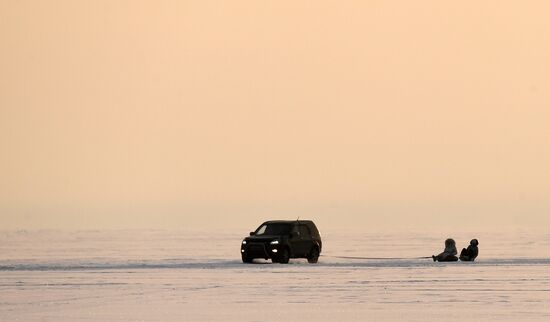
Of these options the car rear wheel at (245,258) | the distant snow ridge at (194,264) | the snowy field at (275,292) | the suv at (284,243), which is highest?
the suv at (284,243)

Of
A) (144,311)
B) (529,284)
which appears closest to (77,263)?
(529,284)

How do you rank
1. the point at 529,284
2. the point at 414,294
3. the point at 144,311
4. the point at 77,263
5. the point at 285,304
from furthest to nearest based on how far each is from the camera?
the point at 77,263 < the point at 529,284 < the point at 414,294 < the point at 285,304 < the point at 144,311

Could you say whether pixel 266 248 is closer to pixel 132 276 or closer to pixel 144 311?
pixel 132 276

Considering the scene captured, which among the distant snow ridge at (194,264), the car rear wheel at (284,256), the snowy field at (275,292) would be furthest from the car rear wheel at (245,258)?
the snowy field at (275,292)

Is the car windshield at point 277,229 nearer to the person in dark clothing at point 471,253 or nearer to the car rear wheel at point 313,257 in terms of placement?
the car rear wheel at point 313,257

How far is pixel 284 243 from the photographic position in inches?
1901

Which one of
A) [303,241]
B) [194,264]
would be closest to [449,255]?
[303,241]

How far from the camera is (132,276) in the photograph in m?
37.8

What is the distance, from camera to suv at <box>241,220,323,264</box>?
4797 centimetres

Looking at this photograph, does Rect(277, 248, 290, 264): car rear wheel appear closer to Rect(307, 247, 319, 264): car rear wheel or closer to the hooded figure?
Rect(307, 247, 319, 264): car rear wheel

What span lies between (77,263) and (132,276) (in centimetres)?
980

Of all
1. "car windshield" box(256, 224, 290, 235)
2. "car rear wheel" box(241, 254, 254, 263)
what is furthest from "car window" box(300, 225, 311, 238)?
"car rear wheel" box(241, 254, 254, 263)

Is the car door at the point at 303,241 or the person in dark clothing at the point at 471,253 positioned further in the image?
the car door at the point at 303,241

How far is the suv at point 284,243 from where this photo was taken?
47969mm
